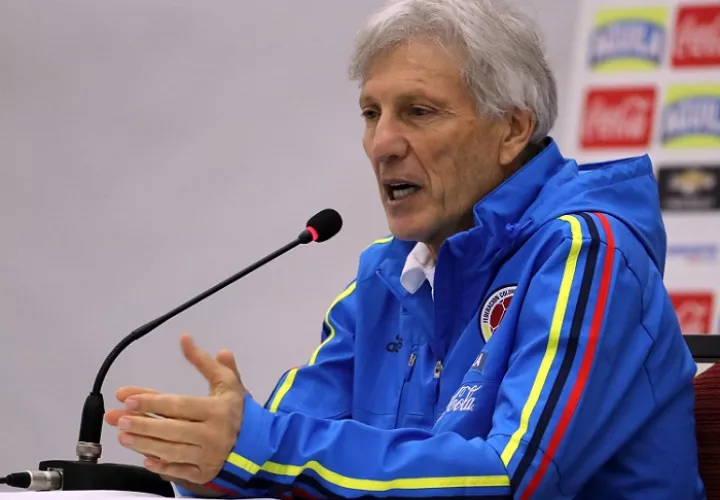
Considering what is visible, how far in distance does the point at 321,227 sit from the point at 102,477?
21.6 inches

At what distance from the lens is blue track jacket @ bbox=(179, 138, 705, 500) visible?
50.4 inches

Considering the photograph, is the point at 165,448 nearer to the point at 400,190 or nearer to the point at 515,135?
the point at 400,190

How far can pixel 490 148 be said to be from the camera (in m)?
1.76

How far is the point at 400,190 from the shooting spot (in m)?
1.78

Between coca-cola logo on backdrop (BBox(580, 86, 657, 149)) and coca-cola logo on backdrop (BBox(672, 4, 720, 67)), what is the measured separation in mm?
106

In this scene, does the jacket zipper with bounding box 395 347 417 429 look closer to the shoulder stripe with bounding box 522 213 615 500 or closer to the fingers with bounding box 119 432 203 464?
the shoulder stripe with bounding box 522 213 615 500

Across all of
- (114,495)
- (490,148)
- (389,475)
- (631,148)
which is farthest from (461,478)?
(631,148)

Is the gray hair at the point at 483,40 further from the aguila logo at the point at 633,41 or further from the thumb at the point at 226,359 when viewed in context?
the aguila logo at the point at 633,41

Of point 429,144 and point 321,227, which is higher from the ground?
point 429,144

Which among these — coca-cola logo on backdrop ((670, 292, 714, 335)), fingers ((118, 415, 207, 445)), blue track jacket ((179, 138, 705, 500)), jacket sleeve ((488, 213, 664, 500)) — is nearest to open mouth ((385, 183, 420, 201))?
blue track jacket ((179, 138, 705, 500))

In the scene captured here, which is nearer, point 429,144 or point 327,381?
point 429,144

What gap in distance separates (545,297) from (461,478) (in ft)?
0.88

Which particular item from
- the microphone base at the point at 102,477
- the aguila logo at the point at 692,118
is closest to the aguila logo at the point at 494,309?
the microphone base at the point at 102,477

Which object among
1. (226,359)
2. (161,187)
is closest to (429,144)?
(226,359)
